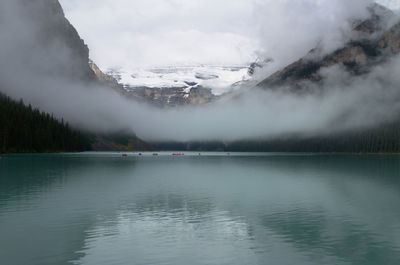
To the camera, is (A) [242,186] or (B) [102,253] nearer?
(B) [102,253]

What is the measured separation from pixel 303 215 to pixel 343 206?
11.0 meters

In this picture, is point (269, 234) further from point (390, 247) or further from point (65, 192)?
point (65, 192)

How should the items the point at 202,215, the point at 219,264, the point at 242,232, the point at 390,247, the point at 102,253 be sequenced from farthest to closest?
the point at 202,215, the point at 242,232, the point at 390,247, the point at 102,253, the point at 219,264

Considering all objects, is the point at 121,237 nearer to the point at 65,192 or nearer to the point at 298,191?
the point at 65,192

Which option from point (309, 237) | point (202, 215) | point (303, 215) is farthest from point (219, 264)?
point (303, 215)

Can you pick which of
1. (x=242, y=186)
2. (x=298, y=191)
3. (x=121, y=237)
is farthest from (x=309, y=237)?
(x=242, y=186)

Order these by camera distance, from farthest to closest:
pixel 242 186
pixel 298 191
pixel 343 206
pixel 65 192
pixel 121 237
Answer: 1. pixel 242 186
2. pixel 298 191
3. pixel 65 192
4. pixel 343 206
5. pixel 121 237

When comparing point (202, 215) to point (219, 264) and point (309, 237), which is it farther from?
point (219, 264)

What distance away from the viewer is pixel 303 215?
48.4 metres

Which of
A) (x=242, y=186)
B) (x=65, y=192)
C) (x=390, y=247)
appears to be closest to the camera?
(x=390, y=247)

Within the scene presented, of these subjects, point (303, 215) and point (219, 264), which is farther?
point (303, 215)

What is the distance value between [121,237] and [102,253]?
17.7 ft

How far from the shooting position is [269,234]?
38031 mm

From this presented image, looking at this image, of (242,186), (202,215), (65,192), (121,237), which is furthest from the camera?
(242,186)
